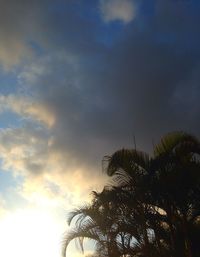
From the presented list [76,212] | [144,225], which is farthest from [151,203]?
[76,212]

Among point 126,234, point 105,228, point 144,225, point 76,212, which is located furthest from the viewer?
point 76,212

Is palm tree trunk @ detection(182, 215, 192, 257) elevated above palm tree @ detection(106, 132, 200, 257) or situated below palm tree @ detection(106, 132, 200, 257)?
below

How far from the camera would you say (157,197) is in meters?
12.2

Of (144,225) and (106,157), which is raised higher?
(106,157)

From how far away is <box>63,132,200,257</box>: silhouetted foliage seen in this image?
11.8 metres

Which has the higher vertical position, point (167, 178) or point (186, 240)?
point (167, 178)

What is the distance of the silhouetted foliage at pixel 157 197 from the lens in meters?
11.8

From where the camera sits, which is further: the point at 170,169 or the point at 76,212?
the point at 76,212

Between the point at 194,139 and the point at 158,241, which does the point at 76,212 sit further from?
the point at 194,139

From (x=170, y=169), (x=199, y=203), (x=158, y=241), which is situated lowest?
(x=158, y=241)

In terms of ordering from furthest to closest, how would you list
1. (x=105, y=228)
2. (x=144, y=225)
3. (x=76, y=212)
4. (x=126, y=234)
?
1. (x=76, y=212)
2. (x=105, y=228)
3. (x=126, y=234)
4. (x=144, y=225)

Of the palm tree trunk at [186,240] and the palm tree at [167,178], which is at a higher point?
the palm tree at [167,178]

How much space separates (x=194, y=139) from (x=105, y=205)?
10.2 feet

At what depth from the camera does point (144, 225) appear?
38.4ft
